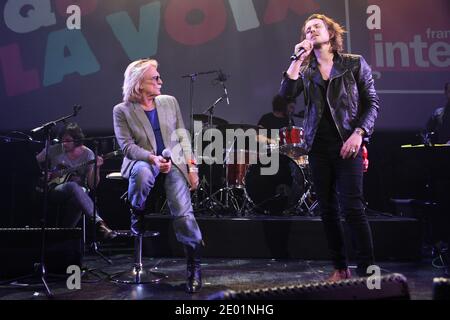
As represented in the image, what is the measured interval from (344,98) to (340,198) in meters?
0.71

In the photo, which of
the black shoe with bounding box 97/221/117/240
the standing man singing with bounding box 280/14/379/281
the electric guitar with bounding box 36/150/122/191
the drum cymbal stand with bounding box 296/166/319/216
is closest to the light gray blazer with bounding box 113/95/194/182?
the standing man singing with bounding box 280/14/379/281

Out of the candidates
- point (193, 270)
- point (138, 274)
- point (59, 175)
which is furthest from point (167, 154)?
point (59, 175)

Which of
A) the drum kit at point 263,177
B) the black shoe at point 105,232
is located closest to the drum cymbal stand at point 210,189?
the drum kit at point 263,177

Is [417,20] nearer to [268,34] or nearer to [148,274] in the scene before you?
[268,34]

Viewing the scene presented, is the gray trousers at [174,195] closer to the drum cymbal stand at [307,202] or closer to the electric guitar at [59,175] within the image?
the electric guitar at [59,175]

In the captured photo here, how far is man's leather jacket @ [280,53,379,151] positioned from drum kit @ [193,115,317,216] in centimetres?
267

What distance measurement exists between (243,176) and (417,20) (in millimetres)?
3602

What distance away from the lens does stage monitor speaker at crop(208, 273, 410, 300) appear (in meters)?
1.13

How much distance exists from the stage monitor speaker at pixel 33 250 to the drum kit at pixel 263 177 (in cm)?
216

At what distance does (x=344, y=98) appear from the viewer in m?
2.99

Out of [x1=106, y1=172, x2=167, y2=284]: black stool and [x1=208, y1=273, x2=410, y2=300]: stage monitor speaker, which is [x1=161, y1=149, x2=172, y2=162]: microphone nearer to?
[x1=106, y1=172, x2=167, y2=284]: black stool

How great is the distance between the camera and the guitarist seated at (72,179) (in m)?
4.96

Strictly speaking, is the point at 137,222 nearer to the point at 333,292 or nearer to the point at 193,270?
the point at 193,270
